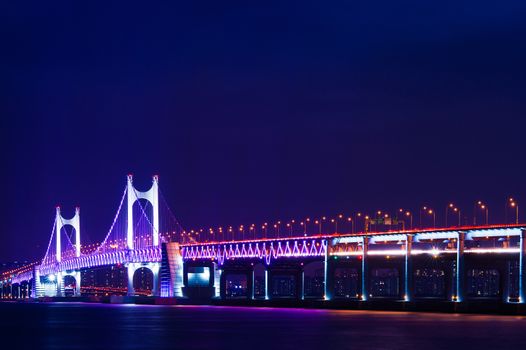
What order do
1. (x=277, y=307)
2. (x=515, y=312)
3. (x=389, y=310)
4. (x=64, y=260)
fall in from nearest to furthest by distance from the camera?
1. (x=515, y=312)
2. (x=389, y=310)
3. (x=277, y=307)
4. (x=64, y=260)

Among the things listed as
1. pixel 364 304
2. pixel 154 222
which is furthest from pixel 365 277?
pixel 154 222

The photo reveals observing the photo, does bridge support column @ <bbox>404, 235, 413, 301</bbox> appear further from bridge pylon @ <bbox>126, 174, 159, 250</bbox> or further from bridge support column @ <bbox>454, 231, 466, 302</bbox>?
bridge pylon @ <bbox>126, 174, 159, 250</bbox>

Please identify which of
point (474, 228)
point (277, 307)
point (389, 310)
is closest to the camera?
point (474, 228)

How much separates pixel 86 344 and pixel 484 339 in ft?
72.1

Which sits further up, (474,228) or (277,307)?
(474,228)

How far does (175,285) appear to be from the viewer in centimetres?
14738

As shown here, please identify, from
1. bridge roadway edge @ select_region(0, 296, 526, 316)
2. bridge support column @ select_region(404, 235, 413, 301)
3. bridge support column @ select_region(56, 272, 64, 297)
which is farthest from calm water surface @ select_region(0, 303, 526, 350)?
bridge support column @ select_region(56, 272, 64, 297)

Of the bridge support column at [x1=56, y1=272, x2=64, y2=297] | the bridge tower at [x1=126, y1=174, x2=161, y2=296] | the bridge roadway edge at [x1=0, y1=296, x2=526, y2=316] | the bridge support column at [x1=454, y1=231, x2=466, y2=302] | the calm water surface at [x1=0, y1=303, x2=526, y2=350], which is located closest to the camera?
the calm water surface at [x1=0, y1=303, x2=526, y2=350]

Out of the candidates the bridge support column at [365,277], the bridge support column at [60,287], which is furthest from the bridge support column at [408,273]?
the bridge support column at [60,287]

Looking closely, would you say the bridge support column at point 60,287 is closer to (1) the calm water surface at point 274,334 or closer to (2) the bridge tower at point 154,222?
(2) the bridge tower at point 154,222

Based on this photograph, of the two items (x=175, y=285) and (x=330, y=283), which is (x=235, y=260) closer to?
(x=175, y=285)

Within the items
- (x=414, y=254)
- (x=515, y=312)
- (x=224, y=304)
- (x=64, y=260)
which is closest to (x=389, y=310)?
(x=414, y=254)

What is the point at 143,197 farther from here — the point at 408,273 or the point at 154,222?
the point at 408,273

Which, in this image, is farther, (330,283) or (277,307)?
(277,307)
